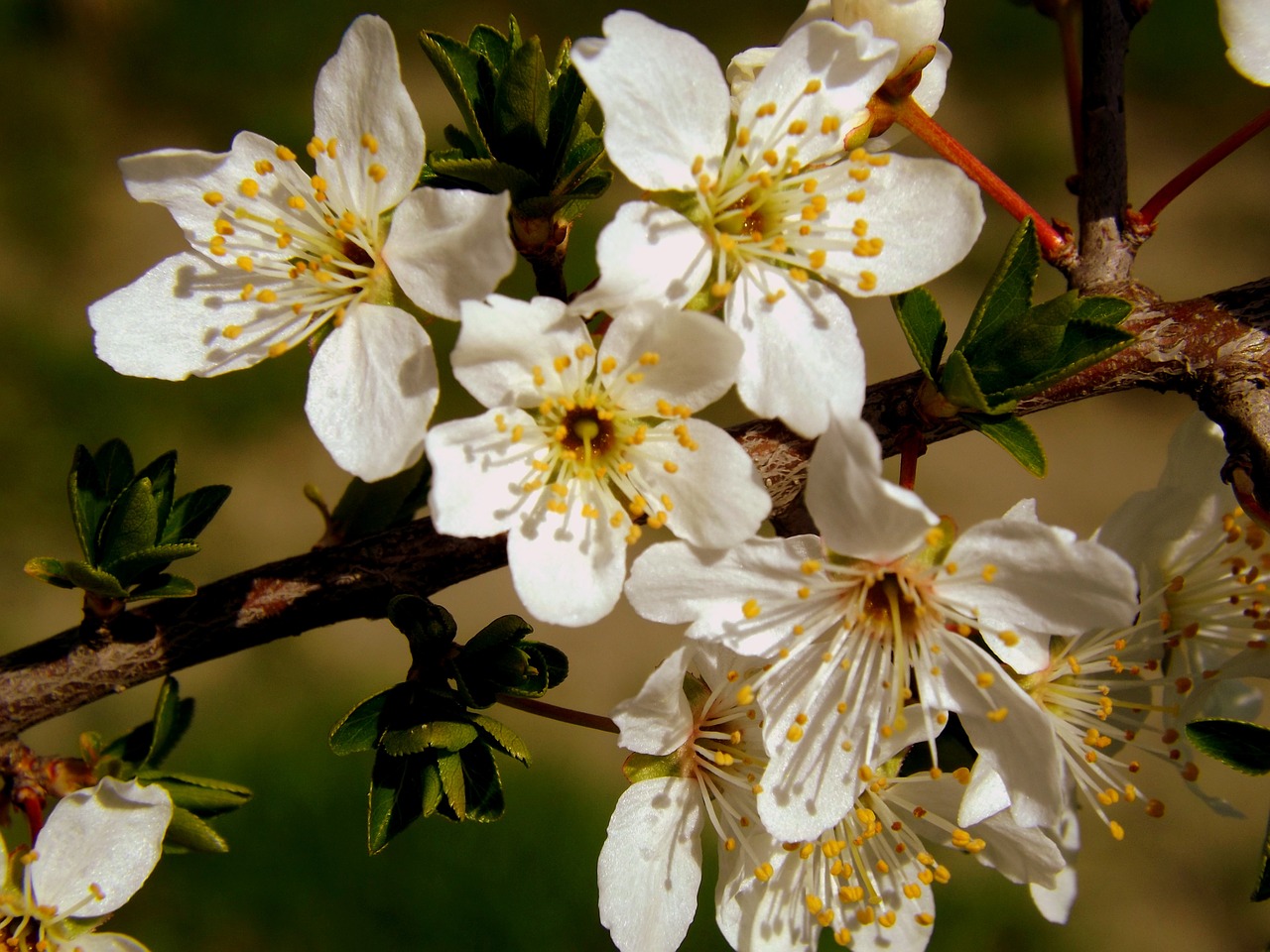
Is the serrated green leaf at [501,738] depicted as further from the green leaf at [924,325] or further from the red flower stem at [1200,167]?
the red flower stem at [1200,167]

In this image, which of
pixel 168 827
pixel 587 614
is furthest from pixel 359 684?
pixel 587 614

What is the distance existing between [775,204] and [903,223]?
152 millimetres

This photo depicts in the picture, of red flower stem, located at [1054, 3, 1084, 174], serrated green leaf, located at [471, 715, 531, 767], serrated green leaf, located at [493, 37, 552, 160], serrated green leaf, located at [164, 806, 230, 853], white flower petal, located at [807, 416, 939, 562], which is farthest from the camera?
red flower stem, located at [1054, 3, 1084, 174]

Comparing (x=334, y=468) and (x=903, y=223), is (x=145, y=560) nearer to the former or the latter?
(x=903, y=223)

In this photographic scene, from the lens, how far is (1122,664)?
129 cm

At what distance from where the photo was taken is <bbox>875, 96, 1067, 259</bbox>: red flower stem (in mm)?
1241

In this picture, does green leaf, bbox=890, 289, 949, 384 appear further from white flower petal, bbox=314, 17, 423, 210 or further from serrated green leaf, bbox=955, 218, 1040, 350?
white flower petal, bbox=314, 17, 423, 210

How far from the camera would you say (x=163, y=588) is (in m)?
1.23

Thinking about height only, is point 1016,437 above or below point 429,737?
above

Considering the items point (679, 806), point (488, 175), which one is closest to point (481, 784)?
A: point (679, 806)

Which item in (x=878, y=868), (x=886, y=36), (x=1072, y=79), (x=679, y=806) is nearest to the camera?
(x=886, y=36)

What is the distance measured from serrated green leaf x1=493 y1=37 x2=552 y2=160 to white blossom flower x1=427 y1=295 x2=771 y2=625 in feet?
0.69

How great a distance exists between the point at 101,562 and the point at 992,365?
1.11 metres

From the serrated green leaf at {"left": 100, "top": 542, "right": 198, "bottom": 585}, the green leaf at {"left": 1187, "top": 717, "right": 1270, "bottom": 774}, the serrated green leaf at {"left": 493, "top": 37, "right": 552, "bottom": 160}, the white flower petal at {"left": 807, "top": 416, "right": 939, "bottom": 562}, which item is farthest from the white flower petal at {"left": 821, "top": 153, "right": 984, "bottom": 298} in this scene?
the serrated green leaf at {"left": 100, "top": 542, "right": 198, "bottom": 585}
